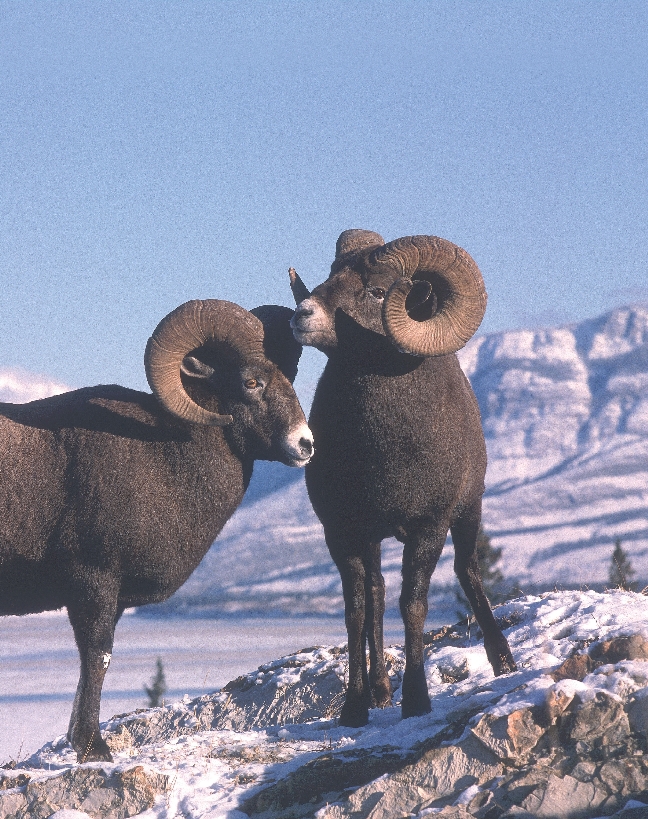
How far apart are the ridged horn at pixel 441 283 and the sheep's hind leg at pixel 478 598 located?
2.45 m

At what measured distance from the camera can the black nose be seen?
10.1m

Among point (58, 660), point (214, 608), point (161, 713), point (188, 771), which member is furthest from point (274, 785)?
point (214, 608)

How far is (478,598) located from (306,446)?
3270mm

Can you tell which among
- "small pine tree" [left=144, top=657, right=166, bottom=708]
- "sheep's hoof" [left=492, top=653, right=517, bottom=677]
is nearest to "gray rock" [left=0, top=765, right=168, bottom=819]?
"sheep's hoof" [left=492, top=653, right=517, bottom=677]

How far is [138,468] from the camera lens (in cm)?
1023

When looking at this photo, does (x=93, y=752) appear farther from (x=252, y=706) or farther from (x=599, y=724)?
(x=252, y=706)

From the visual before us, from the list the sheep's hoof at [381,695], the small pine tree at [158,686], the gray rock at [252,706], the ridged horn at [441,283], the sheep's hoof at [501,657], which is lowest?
the small pine tree at [158,686]

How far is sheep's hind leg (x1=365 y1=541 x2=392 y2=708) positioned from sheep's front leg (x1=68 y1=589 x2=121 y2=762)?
2575 mm

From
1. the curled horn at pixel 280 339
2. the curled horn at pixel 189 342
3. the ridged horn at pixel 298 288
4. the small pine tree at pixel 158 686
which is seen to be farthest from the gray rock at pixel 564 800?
the small pine tree at pixel 158 686

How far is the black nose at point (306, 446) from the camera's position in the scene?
10094 millimetres

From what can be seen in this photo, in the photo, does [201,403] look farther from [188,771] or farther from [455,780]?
[455,780]

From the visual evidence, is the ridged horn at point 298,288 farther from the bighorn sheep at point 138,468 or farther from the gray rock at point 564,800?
the gray rock at point 564,800

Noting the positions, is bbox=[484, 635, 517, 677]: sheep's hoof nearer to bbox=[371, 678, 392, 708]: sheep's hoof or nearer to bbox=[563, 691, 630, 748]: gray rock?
bbox=[371, 678, 392, 708]: sheep's hoof

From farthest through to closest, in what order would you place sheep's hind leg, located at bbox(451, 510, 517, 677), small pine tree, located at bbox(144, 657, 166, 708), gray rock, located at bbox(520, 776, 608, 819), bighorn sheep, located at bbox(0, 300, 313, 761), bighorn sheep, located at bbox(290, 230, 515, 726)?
1. small pine tree, located at bbox(144, 657, 166, 708)
2. sheep's hind leg, located at bbox(451, 510, 517, 677)
3. bighorn sheep, located at bbox(290, 230, 515, 726)
4. bighorn sheep, located at bbox(0, 300, 313, 761)
5. gray rock, located at bbox(520, 776, 608, 819)
